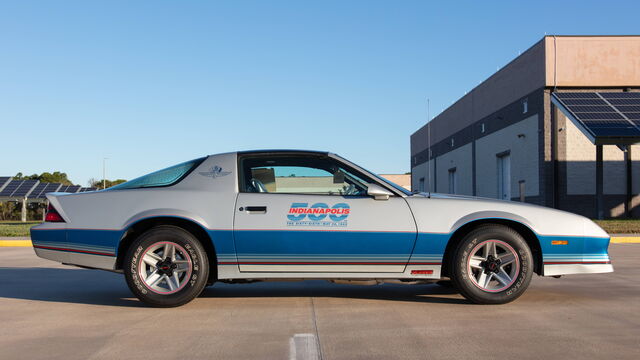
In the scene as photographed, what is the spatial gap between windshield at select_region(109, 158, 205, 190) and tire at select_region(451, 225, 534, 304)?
8.77 ft

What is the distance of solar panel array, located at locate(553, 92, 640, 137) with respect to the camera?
22.2m

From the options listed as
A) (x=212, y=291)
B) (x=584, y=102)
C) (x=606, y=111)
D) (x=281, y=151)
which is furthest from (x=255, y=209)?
(x=584, y=102)

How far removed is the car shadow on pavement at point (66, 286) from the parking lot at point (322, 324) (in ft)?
0.07

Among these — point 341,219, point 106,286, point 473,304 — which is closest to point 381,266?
point 341,219

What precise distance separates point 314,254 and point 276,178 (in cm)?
85

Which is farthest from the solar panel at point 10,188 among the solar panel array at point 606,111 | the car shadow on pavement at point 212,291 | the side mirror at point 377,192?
the side mirror at point 377,192

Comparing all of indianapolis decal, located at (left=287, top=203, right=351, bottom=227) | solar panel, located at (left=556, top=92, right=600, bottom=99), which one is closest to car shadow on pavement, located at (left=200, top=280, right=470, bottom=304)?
indianapolis decal, located at (left=287, top=203, right=351, bottom=227)

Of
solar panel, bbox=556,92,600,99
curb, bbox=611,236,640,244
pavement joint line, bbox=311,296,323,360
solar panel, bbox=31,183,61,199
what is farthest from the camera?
solar panel, bbox=31,183,61,199

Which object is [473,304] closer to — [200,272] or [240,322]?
[240,322]

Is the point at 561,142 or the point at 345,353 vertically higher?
the point at 561,142

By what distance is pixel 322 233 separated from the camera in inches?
204

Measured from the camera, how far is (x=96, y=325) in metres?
4.61

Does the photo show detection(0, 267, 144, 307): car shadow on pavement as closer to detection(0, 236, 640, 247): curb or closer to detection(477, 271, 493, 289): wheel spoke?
detection(477, 271, 493, 289): wheel spoke

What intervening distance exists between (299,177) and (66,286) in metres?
3.43
